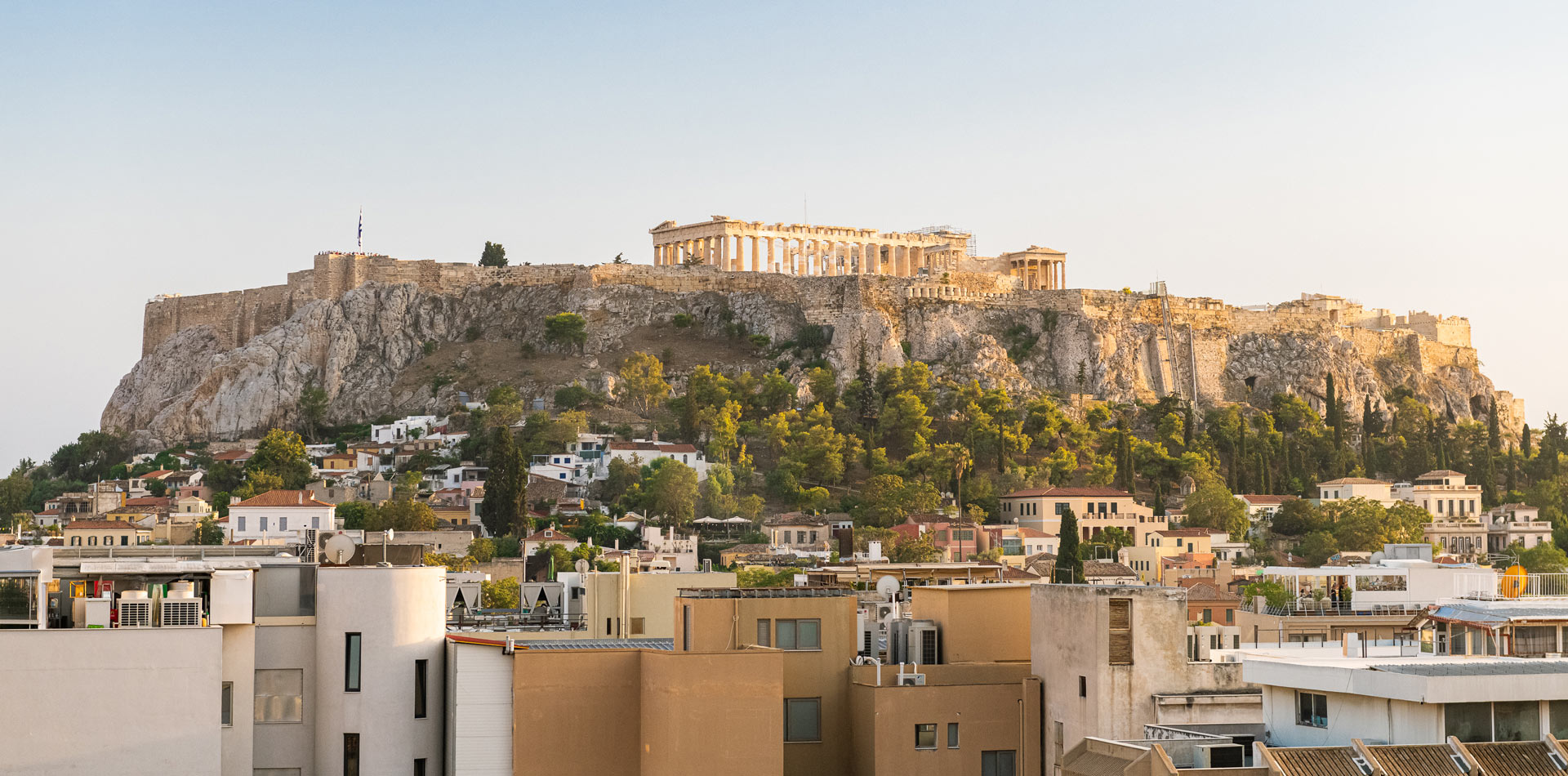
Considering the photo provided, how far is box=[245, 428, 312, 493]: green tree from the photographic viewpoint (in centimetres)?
8706

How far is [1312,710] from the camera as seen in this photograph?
20.6 meters

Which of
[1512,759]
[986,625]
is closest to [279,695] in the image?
[986,625]

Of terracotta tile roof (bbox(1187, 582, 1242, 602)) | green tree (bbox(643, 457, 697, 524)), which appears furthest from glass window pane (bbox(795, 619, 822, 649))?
green tree (bbox(643, 457, 697, 524))

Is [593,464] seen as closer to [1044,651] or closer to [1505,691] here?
[1044,651]

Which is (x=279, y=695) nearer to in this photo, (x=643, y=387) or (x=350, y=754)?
(x=350, y=754)

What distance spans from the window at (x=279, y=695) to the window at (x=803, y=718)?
250 inches

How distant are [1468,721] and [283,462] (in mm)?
74123

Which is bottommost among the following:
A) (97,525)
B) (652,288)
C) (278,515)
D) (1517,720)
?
(1517,720)

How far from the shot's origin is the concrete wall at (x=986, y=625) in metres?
28.8

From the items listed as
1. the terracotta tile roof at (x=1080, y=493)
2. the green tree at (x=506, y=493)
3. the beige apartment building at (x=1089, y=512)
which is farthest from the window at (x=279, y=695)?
the terracotta tile roof at (x=1080, y=493)

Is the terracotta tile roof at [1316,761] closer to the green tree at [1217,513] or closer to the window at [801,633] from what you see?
the window at [801,633]

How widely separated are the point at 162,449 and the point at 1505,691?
90.0 m

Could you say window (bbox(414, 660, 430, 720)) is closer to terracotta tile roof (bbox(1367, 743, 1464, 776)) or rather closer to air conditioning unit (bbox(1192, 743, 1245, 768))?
air conditioning unit (bbox(1192, 743, 1245, 768))

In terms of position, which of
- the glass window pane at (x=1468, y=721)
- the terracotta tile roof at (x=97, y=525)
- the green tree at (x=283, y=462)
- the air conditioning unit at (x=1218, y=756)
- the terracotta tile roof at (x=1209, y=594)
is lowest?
the air conditioning unit at (x=1218, y=756)
